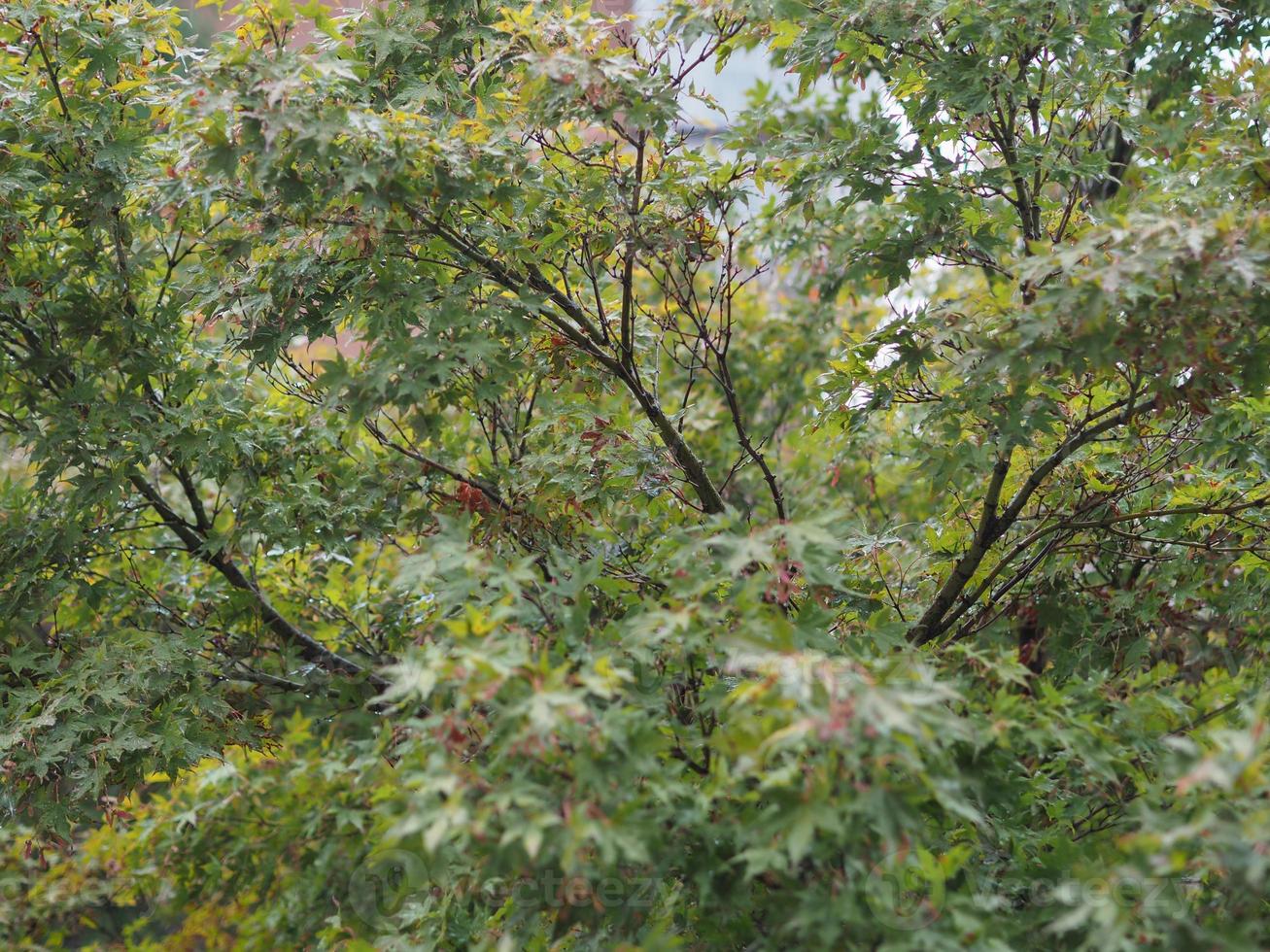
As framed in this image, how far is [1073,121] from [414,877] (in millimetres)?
3515

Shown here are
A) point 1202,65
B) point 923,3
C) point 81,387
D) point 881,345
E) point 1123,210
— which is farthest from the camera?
point 1202,65

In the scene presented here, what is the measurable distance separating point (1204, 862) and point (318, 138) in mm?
2671

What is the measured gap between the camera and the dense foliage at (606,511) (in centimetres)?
226

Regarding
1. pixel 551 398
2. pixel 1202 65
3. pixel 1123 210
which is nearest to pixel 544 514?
pixel 551 398

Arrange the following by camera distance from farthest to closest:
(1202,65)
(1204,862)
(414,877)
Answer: (1202,65)
(414,877)
(1204,862)

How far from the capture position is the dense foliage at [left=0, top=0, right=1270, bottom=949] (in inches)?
89.0

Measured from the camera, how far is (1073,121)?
13.1 feet

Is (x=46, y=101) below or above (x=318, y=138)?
above

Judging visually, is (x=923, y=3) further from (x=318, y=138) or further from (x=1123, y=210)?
(x=318, y=138)

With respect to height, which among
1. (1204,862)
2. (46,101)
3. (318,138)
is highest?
(46,101)

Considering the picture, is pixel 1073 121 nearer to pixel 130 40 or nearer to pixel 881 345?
pixel 881 345

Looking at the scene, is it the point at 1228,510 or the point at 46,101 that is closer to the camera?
the point at 1228,510

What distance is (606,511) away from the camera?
13.4 feet

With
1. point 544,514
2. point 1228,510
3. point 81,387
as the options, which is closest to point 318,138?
point 544,514
